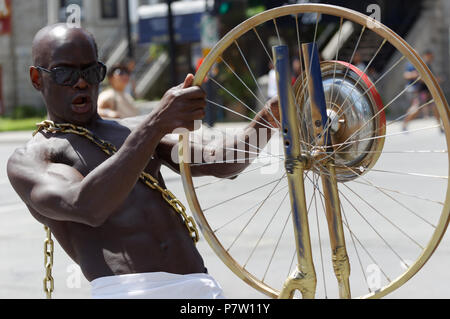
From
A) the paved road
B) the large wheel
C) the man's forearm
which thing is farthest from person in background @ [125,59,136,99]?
the man's forearm

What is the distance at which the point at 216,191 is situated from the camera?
9.54m

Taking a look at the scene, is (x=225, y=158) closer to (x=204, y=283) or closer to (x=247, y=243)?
(x=204, y=283)

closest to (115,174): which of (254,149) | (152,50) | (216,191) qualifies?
(254,149)

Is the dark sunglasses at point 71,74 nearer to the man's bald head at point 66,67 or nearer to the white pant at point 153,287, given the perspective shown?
the man's bald head at point 66,67

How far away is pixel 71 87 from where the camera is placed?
261 cm

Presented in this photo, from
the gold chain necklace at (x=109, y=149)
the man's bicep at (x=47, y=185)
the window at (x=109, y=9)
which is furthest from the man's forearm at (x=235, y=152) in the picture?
the window at (x=109, y=9)

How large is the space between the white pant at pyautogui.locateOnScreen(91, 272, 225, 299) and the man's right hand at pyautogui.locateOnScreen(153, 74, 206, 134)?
1.68ft

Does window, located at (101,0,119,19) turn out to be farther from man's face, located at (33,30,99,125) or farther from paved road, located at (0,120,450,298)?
man's face, located at (33,30,99,125)

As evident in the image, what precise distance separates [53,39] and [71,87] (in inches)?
6.5

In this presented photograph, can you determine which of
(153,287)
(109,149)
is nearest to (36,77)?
(109,149)

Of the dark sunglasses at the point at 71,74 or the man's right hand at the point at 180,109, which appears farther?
the dark sunglasses at the point at 71,74

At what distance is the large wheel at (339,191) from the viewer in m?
2.13

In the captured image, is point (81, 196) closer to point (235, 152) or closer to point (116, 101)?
point (235, 152)

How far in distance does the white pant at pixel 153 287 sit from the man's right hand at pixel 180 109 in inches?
20.2
